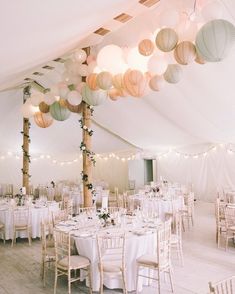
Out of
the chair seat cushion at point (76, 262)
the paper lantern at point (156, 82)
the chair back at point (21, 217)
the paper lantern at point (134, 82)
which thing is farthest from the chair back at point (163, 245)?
the chair back at point (21, 217)

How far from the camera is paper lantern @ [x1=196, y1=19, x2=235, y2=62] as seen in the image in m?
4.36

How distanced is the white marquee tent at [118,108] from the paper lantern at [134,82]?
988 mm

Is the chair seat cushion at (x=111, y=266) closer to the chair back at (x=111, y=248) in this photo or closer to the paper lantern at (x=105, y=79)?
→ the chair back at (x=111, y=248)

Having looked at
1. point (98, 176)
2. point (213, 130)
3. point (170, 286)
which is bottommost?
point (170, 286)

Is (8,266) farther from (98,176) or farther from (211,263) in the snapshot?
(98,176)

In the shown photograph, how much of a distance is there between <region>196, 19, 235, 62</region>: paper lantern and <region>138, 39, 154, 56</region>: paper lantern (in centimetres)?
136

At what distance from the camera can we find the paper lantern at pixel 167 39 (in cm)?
500

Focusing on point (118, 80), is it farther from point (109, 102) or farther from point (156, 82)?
point (109, 102)

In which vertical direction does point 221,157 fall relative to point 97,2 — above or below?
below

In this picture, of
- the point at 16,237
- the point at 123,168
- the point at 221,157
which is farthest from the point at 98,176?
the point at 16,237

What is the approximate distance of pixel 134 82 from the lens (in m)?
5.90

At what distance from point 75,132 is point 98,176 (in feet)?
16.6

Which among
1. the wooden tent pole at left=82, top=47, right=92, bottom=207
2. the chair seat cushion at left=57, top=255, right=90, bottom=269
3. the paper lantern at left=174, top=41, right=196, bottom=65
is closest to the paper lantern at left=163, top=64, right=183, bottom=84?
the paper lantern at left=174, top=41, right=196, bottom=65

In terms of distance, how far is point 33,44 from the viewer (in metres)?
4.28
